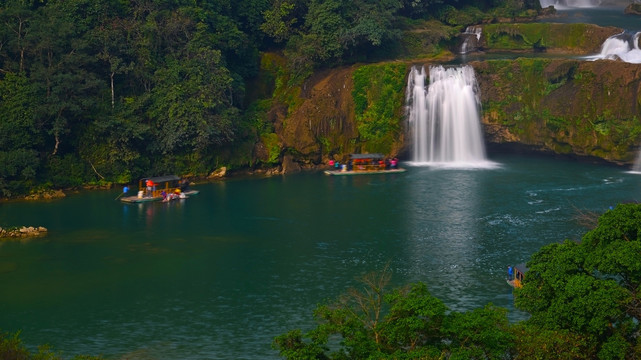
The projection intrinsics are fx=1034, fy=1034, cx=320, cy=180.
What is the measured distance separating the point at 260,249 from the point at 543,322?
2234 cm

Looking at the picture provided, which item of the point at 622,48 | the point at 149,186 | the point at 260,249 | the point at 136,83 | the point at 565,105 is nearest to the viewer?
the point at 260,249

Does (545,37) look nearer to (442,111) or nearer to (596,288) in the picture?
(442,111)

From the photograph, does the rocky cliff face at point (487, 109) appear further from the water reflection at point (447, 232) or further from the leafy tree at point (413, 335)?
the leafy tree at point (413, 335)

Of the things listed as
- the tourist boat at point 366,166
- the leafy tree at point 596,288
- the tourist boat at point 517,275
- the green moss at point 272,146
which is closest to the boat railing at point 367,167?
the tourist boat at point 366,166

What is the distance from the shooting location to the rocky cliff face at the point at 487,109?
6962 cm

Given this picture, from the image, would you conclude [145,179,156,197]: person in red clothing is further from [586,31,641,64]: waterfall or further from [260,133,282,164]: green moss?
[586,31,641,64]: waterfall

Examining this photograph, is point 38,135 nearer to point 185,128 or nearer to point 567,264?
point 185,128

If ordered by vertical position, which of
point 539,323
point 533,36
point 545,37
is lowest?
point 539,323

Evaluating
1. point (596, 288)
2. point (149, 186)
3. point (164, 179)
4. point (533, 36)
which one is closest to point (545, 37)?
point (533, 36)

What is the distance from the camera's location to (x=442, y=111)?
73062 mm

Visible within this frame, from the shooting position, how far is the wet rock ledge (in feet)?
177

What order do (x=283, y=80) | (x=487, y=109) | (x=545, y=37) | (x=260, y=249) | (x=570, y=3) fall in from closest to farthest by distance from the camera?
(x=260, y=249), (x=487, y=109), (x=283, y=80), (x=545, y=37), (x=570, y=3)

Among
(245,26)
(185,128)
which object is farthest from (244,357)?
(245,26)

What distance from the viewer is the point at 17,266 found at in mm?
49125
